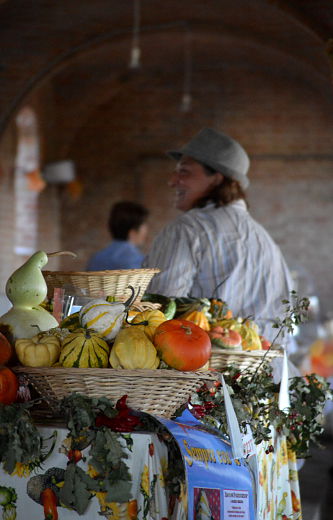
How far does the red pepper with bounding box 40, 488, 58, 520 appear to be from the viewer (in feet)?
6.19

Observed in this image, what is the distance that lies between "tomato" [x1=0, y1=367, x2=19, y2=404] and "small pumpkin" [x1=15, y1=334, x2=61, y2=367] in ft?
0.24

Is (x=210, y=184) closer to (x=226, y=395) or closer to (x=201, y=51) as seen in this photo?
(x=226, y=395)

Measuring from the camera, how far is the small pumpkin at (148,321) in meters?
2.09

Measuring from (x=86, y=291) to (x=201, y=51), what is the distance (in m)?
8.28

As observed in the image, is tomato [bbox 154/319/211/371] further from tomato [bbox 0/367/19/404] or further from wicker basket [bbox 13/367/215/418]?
tomato [bbox 0/367/19/404]

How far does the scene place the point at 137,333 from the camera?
199 centimetres

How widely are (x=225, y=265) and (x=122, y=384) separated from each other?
151cm

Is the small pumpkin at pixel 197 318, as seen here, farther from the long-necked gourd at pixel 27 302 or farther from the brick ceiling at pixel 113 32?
the brick ceiling at pixel 113 32

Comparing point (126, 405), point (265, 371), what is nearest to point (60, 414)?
point (126, 405)

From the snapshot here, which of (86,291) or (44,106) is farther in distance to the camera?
(44,106)

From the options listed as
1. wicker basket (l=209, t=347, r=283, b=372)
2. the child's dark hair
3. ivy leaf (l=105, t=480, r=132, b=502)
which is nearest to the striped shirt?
wicker basket (l=209, t=347, r=283, b=372)

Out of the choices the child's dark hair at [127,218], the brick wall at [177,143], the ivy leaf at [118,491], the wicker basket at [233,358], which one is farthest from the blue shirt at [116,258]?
the brick wall at [177,143]

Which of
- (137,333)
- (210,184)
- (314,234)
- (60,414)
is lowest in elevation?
(60,414)

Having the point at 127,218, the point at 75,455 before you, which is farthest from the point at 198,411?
the point at 127,218
